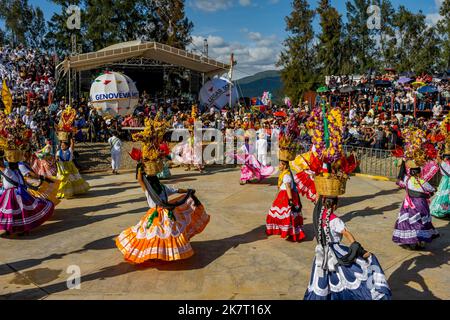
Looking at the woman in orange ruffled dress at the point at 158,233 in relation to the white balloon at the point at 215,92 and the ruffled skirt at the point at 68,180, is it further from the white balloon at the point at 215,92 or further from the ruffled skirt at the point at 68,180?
the white balloon at the point at 215,92

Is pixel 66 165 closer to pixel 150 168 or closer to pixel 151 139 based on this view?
pixel 151 139

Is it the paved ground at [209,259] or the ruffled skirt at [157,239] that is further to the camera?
the ruffled skirt at [157,239]

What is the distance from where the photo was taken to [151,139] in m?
7.17

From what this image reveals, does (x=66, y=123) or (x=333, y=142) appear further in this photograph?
(x=66, y=123)

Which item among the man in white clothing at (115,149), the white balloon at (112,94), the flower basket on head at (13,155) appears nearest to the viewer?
the flower basket on head at (13,155)

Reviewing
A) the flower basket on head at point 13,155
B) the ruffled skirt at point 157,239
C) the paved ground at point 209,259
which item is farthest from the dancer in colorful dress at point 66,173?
the ruffled skirt at point 157,239

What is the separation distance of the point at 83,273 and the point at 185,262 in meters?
1.57

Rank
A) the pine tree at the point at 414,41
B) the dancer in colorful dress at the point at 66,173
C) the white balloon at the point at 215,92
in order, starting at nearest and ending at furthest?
the dancer in colorful dress at the point at 66,173 < the white balloon at the point at 215,92 < the pine tree at the point at 414,41

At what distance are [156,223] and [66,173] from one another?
5.82 metres

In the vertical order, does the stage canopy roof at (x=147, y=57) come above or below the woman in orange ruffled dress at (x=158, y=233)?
above

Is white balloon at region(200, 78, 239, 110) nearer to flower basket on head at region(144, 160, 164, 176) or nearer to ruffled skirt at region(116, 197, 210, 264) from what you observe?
flower basket on head at region(144, 160, 164, 176)

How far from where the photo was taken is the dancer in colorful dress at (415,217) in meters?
7.64

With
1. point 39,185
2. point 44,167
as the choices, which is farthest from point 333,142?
point 44,167

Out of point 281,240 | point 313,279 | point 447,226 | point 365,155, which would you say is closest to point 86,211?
point 281,240
